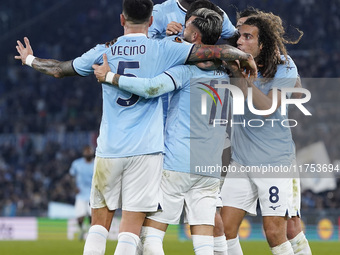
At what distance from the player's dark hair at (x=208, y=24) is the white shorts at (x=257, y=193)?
1.33 meters

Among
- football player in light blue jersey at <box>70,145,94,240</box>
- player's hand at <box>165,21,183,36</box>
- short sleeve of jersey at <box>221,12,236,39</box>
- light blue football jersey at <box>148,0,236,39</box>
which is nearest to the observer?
player's hand at <box>165,21,183,36</box>

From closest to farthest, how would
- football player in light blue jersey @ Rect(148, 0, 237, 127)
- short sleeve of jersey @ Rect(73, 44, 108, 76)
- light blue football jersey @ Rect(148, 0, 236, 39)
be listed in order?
short sleeve of jersey @ Rect(73, 44, 108, 76), football player in light blue jersey @ Rect(148, 0, 237, 127), light blue football jersey @ Rect(148, 0, 236, 39)

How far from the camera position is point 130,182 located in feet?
17.6

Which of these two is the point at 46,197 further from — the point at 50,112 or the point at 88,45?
the point at 88,45

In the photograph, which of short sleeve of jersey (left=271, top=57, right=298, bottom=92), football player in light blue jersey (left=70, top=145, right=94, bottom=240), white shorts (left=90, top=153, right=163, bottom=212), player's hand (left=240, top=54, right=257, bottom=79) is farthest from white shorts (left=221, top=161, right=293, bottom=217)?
football player in light blue jersey (left=70, top=145, right=94, bottom=240)

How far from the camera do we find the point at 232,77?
229 inches

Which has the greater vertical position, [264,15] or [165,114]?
[264,15]

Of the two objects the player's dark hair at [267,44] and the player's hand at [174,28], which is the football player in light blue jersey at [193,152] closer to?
the player's hand at [174,28]

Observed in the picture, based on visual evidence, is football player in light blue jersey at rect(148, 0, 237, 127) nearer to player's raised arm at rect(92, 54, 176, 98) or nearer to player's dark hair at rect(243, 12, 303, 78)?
player's dark hair at rect(243, 12, 303, 78)

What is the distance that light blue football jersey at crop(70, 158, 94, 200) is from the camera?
13789 millimetres

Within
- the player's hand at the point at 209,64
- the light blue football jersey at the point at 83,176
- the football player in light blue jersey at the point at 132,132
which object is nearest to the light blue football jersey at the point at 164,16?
the player's hand at the point at 209,64

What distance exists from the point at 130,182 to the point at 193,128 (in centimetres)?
67

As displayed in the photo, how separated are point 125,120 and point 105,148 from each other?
275 millimetres

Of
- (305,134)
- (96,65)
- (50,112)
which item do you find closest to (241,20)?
(96,65)
